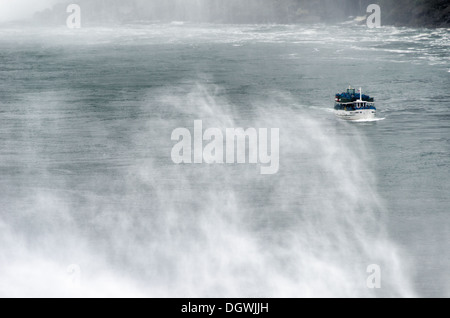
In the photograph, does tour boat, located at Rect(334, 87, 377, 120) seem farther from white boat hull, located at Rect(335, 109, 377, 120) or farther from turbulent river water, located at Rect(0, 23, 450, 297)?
turbulent river water, located at Rect(0, 23, 450, 297)

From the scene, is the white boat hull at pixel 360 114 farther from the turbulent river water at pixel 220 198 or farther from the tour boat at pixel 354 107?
the turbulent river water at pixel 220 198

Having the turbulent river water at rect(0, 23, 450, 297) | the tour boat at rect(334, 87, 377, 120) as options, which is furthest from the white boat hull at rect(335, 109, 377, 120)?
the turbulent river water at rect(0, 23, 450, 297)

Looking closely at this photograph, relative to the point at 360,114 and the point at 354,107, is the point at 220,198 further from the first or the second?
the point at 354,107

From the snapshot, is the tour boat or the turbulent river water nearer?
the turbulent river water

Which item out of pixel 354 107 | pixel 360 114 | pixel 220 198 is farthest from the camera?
pixel 354 107

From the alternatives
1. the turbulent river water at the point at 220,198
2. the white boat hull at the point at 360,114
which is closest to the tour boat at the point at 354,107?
the white boat hull at the point at 360,114

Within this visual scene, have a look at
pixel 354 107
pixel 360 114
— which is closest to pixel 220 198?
pixel 360 114

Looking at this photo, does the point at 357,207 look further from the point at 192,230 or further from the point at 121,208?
the point at 121,208

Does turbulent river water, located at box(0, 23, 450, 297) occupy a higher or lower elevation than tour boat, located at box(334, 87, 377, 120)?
lower

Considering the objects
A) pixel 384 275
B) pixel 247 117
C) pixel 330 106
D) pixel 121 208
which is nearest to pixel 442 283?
pixel 384 275
